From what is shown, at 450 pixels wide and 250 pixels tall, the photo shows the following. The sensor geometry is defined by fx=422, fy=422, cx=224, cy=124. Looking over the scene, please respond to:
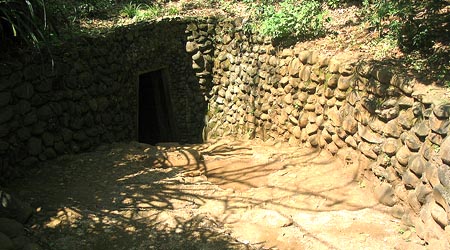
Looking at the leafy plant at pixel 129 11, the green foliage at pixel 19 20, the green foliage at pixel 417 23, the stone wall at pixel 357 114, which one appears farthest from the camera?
the leafy plant at pixel 129 11

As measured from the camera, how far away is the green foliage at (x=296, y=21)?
19.9 feet

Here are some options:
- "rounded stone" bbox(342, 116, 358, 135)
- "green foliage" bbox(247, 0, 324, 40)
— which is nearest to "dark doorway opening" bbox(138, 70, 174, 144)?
"green foliage" bbox(247, 0, 324, 40)

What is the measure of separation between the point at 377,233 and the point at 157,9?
239 inches

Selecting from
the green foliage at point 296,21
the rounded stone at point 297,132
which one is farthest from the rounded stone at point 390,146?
the green foliage at point 296,21

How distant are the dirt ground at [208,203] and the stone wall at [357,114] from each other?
242 mm

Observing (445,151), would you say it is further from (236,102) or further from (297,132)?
(236,102)

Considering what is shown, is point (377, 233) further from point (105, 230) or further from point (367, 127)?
point (105, 230)

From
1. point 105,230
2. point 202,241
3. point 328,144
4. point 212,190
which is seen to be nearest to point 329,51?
point 328,144

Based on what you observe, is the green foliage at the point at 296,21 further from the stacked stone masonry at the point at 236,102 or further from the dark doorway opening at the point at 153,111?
the dark doorway opening at the point at 153,111

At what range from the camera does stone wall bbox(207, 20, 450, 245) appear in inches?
138

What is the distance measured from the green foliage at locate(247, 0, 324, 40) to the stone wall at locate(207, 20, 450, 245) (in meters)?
0.28

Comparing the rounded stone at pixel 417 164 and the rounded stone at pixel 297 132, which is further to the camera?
the rounded stone at pixel 297 132

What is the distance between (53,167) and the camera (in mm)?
5285

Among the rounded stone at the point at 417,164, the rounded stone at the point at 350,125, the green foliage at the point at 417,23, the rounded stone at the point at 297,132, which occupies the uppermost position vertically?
the green foliage at the point at 417,23
